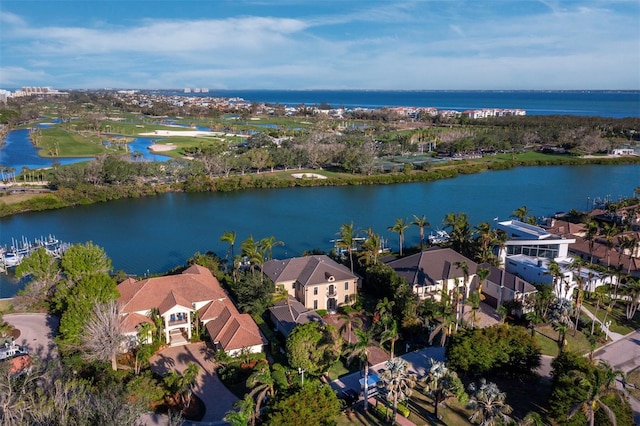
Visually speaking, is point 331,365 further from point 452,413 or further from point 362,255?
point 362,255

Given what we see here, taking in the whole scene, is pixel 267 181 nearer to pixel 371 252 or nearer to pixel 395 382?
pixel 371 252

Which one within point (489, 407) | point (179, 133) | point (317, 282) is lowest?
point (489, 407)

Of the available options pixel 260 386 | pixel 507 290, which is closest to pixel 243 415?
pixel 260 386

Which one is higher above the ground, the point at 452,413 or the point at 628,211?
the point at 628,211

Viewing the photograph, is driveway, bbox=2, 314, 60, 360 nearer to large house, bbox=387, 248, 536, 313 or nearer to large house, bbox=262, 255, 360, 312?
large house, bbox=262, 255, 360, 312

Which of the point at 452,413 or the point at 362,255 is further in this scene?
the point at 362,255

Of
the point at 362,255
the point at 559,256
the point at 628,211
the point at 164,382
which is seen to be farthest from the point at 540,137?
the point at 164,382

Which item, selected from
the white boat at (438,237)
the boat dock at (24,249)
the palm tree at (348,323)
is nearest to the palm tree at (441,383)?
the palm tree at (348,323)

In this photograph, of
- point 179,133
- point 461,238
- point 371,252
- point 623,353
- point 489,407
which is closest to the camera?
point 489,407
